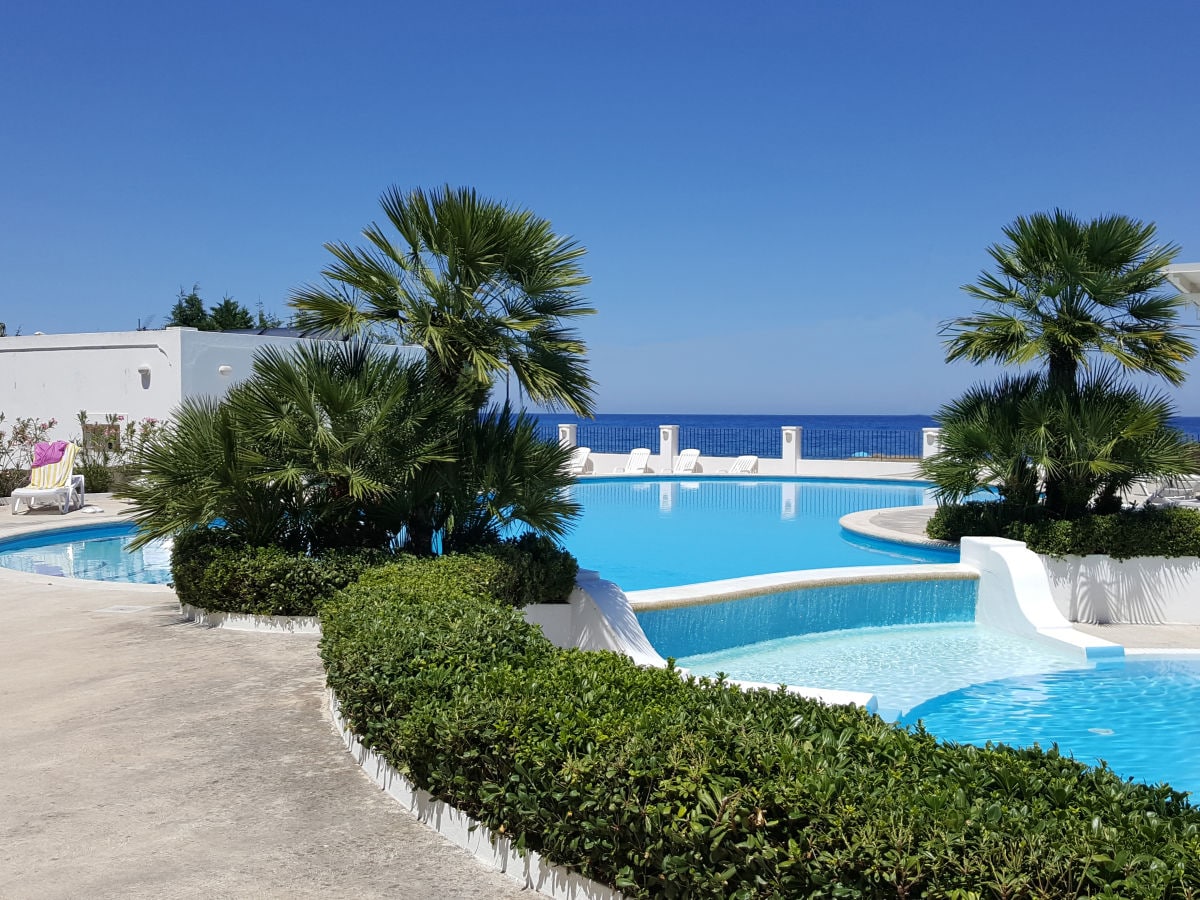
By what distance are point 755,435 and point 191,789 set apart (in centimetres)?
8654

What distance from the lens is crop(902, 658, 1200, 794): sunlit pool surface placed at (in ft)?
22.5

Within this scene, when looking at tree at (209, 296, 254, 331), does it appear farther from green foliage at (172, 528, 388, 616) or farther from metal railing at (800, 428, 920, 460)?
metal railing at (800, 428, 920, 460)

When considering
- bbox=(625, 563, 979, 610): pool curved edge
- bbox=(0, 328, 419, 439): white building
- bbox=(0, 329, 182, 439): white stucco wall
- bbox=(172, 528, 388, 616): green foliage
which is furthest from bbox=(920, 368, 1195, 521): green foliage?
bbox=(0, 329, 182, 439): white stucco wall

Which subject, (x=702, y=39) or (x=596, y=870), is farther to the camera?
(x=702, y=39)

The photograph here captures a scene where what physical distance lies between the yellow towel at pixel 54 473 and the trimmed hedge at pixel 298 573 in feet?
39.6

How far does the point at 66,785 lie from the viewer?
4.35m

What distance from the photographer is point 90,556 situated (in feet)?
48.3

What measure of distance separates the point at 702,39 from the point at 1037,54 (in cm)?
841

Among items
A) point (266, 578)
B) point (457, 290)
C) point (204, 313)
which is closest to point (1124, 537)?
point (457, 290)

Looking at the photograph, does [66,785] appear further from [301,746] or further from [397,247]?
[397,247]

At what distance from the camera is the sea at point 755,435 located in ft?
127

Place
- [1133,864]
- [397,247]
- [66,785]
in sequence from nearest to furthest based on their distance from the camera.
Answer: [1133,864]
[66,785]
[397,247]

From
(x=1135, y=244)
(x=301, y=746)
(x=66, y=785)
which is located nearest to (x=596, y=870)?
(x=301, y=746)

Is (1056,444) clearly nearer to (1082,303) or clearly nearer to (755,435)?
(1082,303)
